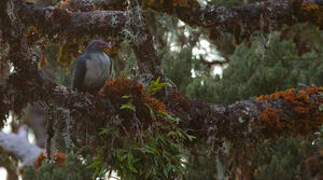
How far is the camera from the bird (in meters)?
4.73

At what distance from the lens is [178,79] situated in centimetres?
687

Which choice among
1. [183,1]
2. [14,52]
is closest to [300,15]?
[183,1]

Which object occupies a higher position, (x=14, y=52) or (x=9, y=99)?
(x=14, y=52)

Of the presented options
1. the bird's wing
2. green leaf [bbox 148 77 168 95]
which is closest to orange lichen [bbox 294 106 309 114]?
green leaf [bbox 148 77 168 95]

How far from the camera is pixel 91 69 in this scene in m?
4.73

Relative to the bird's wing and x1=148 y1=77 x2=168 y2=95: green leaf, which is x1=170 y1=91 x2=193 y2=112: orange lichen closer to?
x1=148 y1=77 x2=168 y2=95: green leaf

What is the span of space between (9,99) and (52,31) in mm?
1098

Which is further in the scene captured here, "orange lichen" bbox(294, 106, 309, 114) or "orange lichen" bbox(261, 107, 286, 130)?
"orange lichen" bbox(294, 106, 309, 114)

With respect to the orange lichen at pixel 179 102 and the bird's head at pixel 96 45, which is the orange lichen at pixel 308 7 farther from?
the bird's head at pixel 96 45

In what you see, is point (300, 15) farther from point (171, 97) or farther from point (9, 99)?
point (9, 99)

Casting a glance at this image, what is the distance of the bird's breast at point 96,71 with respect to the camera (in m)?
4.73

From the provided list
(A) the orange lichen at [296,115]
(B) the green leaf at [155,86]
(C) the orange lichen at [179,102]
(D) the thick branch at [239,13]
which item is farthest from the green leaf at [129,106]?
(D) the thick branch at [239,13]

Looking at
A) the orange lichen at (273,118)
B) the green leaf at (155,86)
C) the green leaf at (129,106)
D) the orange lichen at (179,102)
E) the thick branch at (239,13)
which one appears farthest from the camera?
the thick branch at (239,13)

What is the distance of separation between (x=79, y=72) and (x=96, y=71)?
0.17 metres
